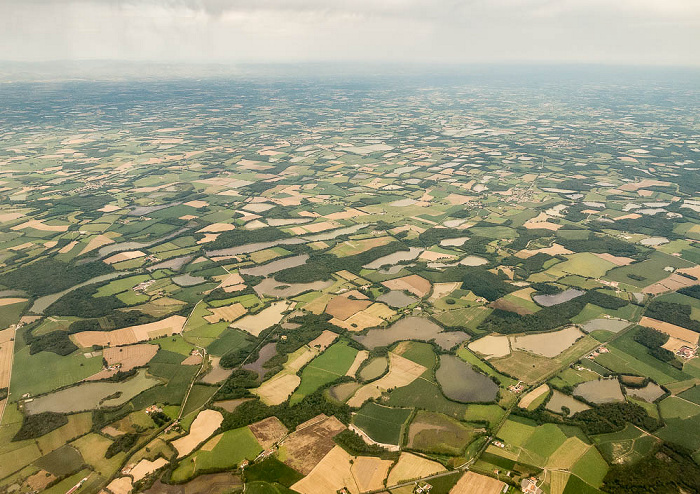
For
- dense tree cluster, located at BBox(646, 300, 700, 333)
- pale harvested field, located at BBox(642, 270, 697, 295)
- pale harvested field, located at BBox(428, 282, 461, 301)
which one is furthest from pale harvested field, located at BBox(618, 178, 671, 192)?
pale harvested field, located at BBox(428, 282, 461, 301)

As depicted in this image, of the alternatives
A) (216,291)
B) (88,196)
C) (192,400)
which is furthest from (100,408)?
(88,196)

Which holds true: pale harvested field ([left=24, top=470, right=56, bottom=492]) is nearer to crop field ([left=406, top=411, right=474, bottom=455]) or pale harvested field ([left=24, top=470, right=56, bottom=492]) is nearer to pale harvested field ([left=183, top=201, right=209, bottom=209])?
crop field ([left=406, top=411, right=474, bottom=455])

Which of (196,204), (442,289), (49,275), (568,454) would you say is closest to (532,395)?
(568,454)

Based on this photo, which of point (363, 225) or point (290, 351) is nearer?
point (290, 351)

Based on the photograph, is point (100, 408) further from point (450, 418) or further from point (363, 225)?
point (363, 225)

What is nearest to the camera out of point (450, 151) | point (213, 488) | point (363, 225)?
point (213, 488)

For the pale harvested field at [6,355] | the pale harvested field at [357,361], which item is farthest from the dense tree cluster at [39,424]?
the pale harvested field at [357,361]
